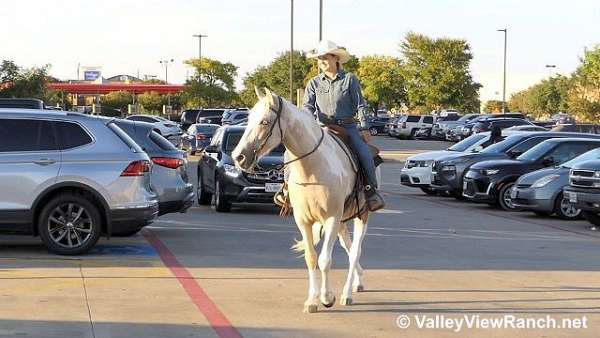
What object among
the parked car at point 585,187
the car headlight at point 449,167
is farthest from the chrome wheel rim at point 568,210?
the car headlight at point 449,167

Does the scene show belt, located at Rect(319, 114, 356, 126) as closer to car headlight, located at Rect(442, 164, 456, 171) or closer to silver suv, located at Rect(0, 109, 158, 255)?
silver suv, located at Rect(0, 109, 158, 255)

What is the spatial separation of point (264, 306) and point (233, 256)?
3.36 metres

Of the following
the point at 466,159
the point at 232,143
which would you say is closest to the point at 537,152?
the point at 466,159

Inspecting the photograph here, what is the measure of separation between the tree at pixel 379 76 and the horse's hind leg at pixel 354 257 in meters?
79.2

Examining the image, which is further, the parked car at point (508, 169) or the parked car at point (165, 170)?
the parked car at point (508, 169)

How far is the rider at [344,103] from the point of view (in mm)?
9531

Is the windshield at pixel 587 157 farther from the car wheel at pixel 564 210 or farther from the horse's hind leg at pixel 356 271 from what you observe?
the horse's hind leg at pixel 356 271

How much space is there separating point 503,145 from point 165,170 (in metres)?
10.7

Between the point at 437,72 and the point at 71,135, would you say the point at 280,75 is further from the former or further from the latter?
the point at 71,135

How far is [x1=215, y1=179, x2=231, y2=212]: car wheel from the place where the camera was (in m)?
18.1

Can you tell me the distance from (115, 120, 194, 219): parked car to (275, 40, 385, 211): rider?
17.0ft

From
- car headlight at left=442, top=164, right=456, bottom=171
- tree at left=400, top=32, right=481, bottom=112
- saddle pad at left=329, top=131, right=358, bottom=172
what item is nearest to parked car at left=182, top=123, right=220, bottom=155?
car headlight at left=442, top=164, right=456, bottom=171

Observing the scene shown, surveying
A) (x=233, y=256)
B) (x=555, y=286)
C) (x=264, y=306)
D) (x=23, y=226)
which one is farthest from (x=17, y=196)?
(x=555, y=286)

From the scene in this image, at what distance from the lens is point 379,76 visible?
8888 cm
